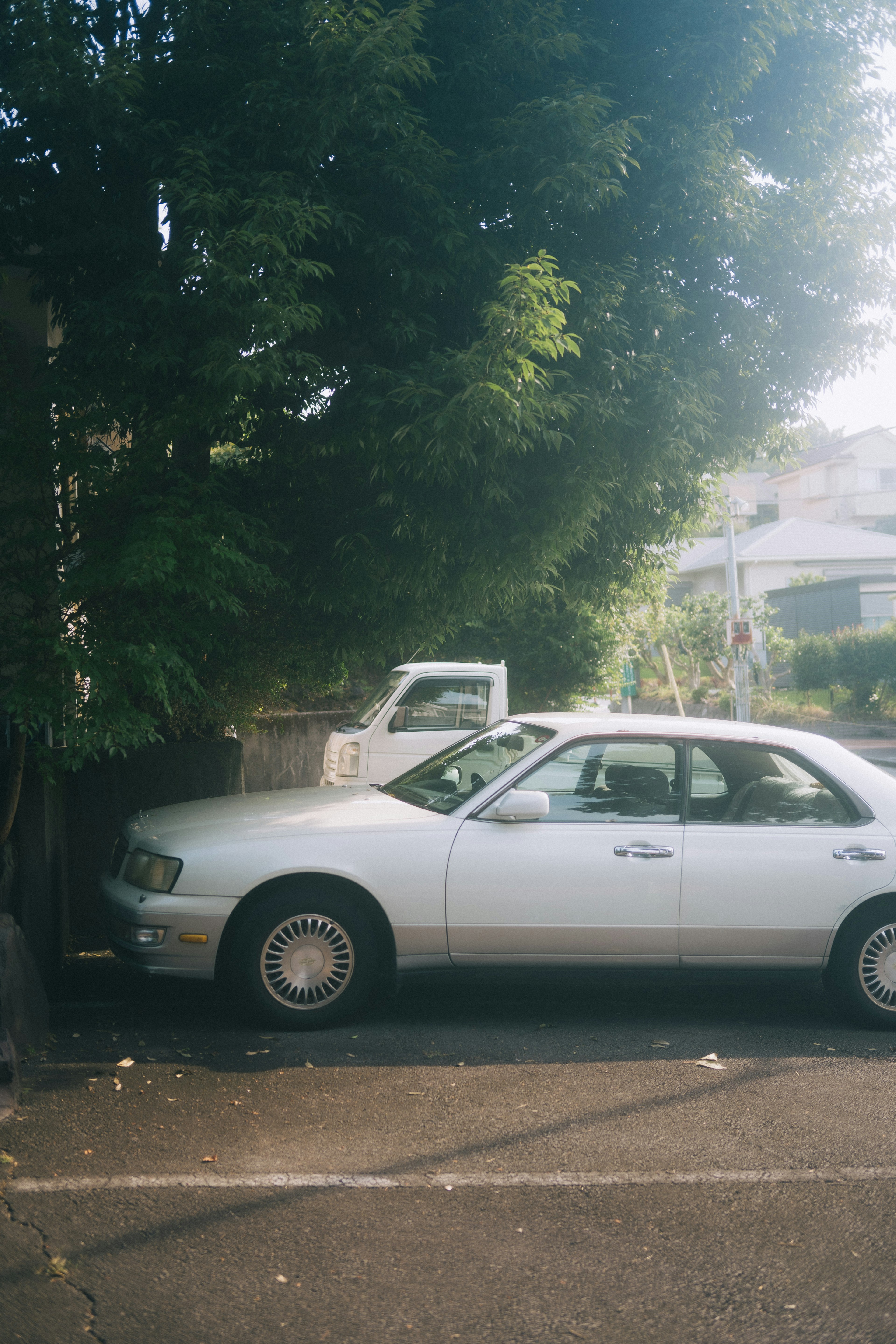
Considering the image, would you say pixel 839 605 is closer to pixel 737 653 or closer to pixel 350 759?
pixel 737 653

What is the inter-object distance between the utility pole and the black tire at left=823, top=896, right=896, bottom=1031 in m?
15.8

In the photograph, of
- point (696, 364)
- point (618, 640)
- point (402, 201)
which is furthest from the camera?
point (618, 640)

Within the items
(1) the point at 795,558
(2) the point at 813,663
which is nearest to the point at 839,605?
(2) the point at 813,663

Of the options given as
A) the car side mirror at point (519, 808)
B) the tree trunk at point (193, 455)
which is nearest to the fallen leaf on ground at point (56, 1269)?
the car side mirror at point (519, 808)

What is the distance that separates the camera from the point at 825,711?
32.0m

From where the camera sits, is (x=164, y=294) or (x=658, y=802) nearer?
(x=658, y=802)

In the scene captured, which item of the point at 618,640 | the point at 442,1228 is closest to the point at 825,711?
the point at 618,640

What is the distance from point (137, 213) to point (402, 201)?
5.72 feet

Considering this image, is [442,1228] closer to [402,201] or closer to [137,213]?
[402,201]

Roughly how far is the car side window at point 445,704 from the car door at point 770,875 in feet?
A: 19.4

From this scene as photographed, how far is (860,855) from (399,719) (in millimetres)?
6402

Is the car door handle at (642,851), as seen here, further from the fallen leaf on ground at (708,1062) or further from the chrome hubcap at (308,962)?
the chrome hubcap at (308,962)

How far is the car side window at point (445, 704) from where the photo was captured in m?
11.8

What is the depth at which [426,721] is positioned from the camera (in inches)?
469
